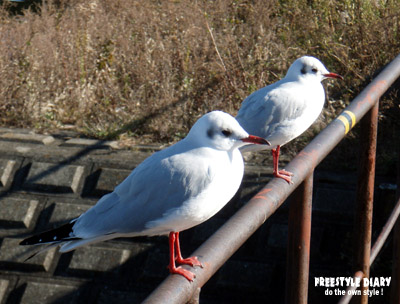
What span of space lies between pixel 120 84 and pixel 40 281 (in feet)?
6.87

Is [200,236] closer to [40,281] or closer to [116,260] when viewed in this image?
[116,260]

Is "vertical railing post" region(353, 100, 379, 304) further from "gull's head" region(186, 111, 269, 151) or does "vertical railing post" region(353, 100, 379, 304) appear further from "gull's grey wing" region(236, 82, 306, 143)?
"gull's grey wing" region(236, 82, 306, 143)

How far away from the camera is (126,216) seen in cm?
184

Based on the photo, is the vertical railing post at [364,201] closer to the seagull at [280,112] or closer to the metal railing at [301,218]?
the metal railing at [301,218]

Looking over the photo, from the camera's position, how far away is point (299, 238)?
127 centimetres

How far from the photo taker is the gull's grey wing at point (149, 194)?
5.65ft

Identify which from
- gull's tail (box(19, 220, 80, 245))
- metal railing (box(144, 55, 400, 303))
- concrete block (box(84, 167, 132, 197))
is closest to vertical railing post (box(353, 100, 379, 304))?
metal railing (box(144, 55, 400, 303))

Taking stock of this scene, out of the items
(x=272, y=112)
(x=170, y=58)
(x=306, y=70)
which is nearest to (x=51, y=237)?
(x=272, y=112)

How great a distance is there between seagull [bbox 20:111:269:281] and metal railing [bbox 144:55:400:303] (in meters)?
0.35

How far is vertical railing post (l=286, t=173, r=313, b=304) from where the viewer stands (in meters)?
1.26

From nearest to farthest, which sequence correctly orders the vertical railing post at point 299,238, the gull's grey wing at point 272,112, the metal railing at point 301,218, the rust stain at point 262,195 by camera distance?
the metal railing at point 301,218, the rust stain at point 262,195, the vertical railing post at point 299,238, the gull's grey wing at point 272,112

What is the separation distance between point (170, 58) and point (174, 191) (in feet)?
11.7

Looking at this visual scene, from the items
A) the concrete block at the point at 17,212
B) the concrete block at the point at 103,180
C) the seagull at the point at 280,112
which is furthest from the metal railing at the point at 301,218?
the concrete block at the point at 17,212

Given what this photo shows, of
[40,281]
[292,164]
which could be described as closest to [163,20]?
[40,281]
